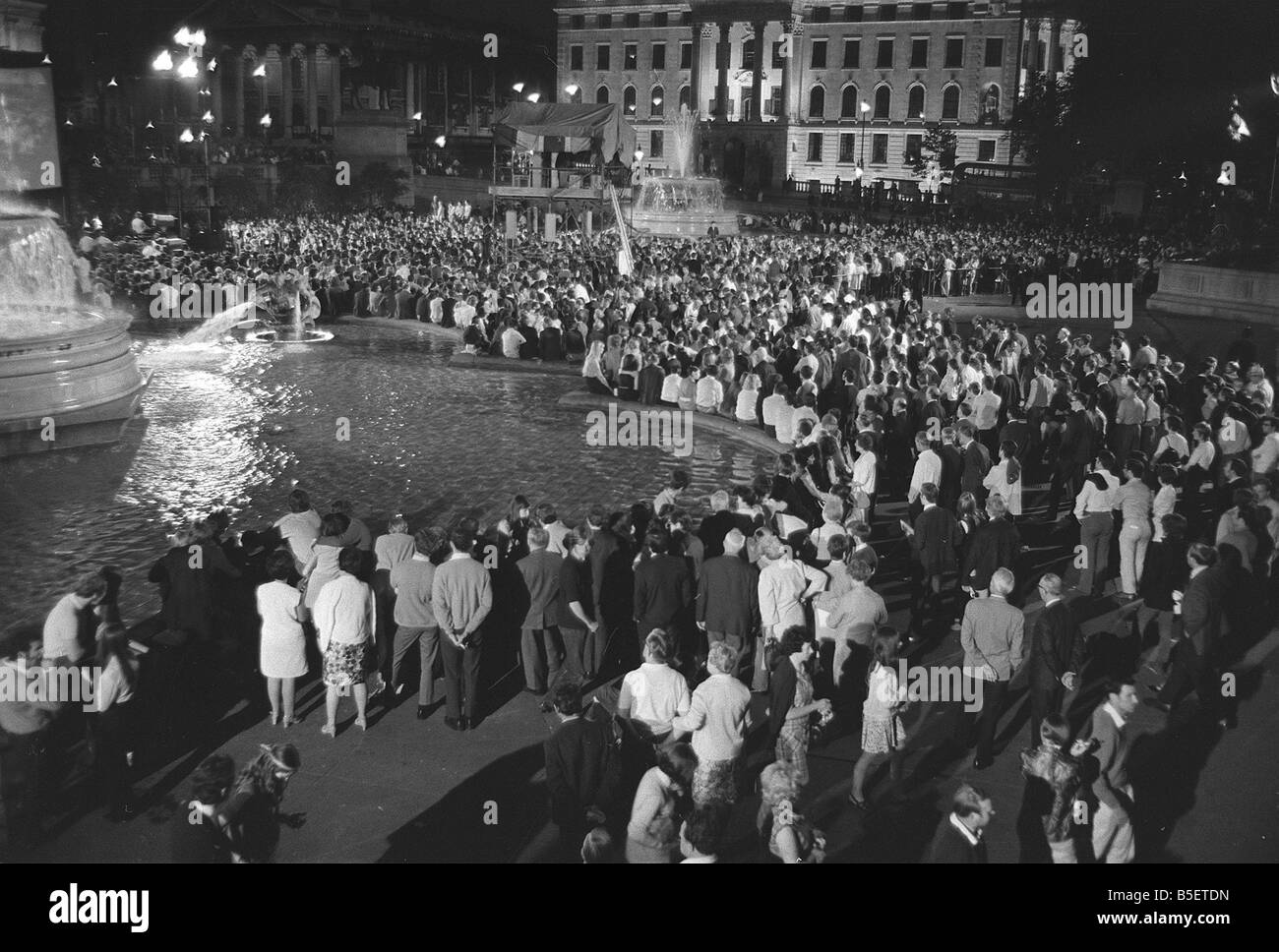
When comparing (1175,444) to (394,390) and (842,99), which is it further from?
(842,99)

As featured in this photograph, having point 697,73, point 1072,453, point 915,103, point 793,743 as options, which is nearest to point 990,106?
point 915,103

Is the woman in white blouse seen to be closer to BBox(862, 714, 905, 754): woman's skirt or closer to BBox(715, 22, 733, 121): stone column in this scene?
BBox(862, 714, 905, 754): woman's skirt

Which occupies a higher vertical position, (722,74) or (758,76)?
(722,74)

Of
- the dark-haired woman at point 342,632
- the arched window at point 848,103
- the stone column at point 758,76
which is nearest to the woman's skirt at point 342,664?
the dark-haired woman at point 342,632

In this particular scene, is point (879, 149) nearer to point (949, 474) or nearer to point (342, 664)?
point (949, 474)

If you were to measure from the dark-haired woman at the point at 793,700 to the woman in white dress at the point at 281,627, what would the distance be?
3.02 metres

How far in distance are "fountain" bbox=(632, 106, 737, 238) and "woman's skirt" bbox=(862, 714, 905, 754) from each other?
135ft

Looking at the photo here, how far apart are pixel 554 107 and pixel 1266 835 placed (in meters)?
39.8

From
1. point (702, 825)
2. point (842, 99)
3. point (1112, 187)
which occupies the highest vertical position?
point (842, 99)

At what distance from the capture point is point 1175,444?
12.2 metres

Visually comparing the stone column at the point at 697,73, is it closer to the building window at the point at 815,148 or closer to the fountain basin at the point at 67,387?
the building window at the point at 815,148

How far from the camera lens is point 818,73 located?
84.4m

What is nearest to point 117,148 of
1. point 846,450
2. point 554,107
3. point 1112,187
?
point 554,107

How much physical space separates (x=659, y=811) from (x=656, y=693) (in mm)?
1118
